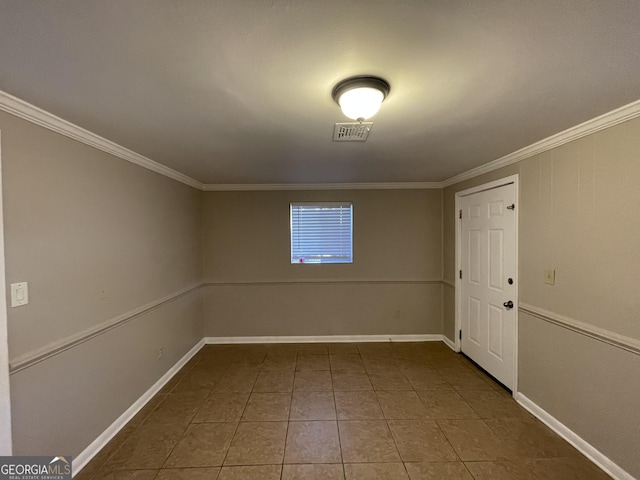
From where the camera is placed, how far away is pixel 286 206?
3957mm

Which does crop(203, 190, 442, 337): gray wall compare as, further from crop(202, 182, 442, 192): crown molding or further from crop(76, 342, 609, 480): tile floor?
crop(76, 342, 609, 480): tile floor

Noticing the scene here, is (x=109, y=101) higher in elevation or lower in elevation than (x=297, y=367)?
higher

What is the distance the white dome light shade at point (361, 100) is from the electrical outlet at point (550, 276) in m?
2.01

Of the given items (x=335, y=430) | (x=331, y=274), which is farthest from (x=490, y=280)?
(x=335, y=430)

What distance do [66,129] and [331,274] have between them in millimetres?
3156

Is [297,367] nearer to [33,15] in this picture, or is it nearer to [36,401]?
[36,401]

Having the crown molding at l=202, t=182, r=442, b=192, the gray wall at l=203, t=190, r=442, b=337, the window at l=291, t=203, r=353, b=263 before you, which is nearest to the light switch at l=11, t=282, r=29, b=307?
the gray wall at l=203, t=190, r=442, b=337

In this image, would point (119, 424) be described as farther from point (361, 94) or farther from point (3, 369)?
point (361, 94)

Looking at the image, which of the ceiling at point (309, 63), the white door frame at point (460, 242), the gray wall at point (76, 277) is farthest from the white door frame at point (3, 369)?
the white door frame at point (460, 242)

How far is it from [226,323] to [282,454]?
2.36 metres

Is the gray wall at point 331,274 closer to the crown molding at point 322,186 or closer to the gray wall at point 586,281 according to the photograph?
the crown molding at point 322,186

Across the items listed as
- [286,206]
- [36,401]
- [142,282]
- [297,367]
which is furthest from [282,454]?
[286,206]

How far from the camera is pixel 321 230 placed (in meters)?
4.03

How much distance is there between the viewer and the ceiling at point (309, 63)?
0.89 metres
